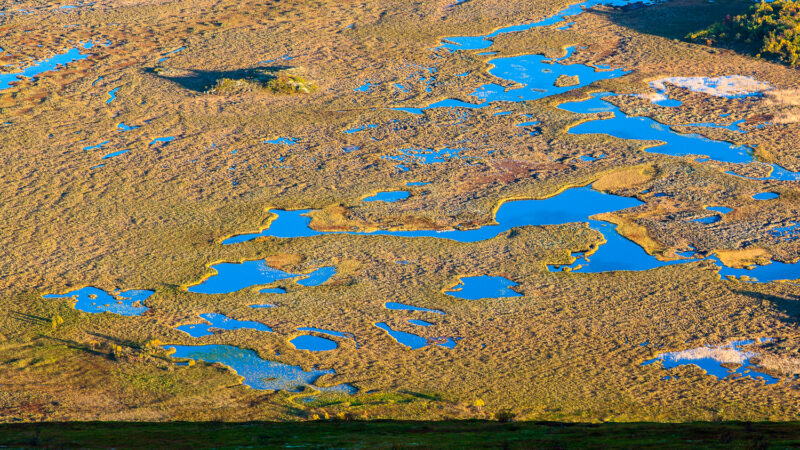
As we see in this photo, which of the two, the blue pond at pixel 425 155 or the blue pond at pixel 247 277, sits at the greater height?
the blue pond at pixel 425 155

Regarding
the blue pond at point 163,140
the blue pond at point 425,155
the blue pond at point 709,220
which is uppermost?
the blue pond at point 163,140

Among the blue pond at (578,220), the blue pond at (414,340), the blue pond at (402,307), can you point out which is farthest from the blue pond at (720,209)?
the blue pond at (414,340)

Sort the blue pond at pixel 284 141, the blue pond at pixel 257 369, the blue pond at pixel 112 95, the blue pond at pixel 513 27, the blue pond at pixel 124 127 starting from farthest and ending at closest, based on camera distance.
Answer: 1. the blue pond at pixel 513 27
2. the blue pond at pixel 112 95
3. the blue pond at pixel 124 127
4. the blue pond at pixel 284 141
5. the blue pond at pixel 257 369

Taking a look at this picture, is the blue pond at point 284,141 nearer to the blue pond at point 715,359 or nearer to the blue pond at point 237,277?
the blue pond at point 237,277

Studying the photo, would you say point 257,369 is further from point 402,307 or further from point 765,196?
point 765,196

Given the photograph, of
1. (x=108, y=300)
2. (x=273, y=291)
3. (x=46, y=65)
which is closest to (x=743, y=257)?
(x=273, y=291)

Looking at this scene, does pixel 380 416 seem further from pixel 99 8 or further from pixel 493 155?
pixel 99 8

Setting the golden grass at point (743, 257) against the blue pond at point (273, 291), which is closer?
the blue pond at point (273, 291)
